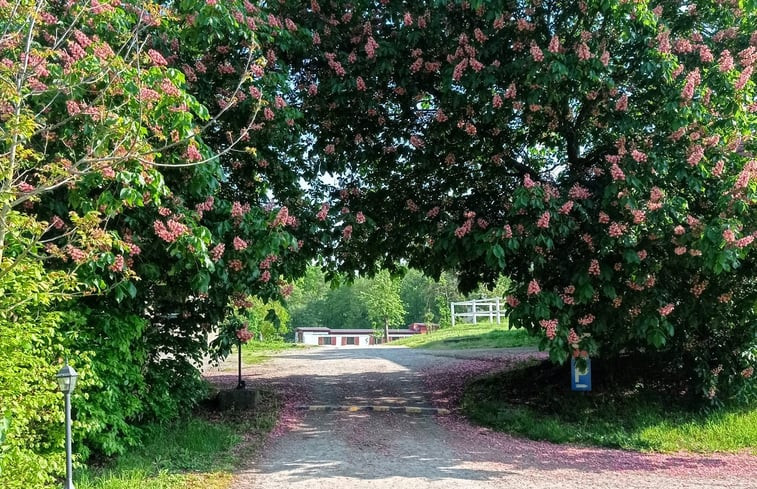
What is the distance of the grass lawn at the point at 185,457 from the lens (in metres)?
5.62

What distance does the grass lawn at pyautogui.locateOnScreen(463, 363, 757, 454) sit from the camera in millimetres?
7629

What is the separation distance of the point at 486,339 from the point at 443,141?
47.9 feet

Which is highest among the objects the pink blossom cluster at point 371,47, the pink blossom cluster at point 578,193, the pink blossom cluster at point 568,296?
the pink blossom cluster at point 371,47

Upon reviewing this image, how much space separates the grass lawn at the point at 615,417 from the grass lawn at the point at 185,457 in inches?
141

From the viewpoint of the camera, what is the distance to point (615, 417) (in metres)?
8.53

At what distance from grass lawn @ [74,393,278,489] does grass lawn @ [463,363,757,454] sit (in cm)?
359

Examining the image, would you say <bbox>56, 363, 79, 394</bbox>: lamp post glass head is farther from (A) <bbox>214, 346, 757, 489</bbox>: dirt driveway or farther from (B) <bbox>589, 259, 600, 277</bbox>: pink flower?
(B) <bbox>589, 259, 600, 277</bbox>: pink flower

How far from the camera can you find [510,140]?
8688 mm

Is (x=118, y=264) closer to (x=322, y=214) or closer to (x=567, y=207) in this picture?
(x=322, y=214)

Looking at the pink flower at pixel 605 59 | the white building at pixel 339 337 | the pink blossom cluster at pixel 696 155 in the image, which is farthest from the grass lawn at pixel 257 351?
the white building at pixel 339 337

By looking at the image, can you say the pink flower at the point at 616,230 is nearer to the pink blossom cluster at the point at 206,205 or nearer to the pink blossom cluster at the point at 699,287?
the pink blossom cluster at the point at 699,287

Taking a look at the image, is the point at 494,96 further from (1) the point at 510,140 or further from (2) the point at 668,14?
(2) the point at 668,14

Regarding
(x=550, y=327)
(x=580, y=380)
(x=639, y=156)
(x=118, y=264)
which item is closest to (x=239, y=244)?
(x=118, y=264)

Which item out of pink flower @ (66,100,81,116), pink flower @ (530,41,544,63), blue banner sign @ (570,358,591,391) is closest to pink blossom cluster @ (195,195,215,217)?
pink flower @ (66,100,81,116)
